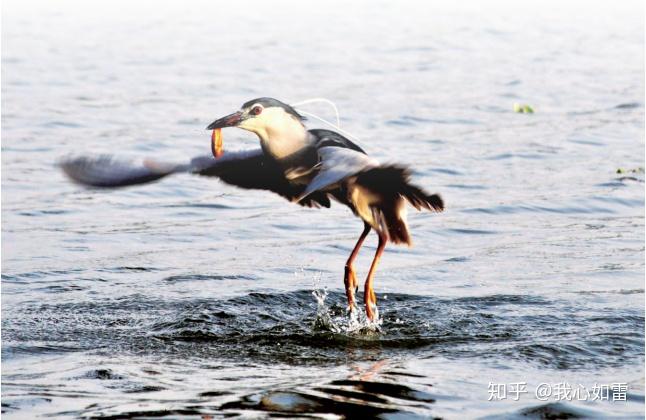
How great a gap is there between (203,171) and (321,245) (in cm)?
341

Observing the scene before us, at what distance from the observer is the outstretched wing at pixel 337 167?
21.4ft

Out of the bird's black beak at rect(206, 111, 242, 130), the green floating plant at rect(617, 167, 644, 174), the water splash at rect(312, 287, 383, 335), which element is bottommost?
the water splash at rect(312, 287, 383, 335)

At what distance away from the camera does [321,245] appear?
418 inches

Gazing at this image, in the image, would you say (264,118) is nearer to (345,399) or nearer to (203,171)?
(203,171)

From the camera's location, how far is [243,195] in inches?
496

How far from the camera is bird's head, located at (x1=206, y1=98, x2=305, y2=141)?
22.1 ft

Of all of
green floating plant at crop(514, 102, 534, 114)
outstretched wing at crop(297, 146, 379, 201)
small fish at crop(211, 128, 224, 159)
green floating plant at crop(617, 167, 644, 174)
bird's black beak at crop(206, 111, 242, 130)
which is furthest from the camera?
green floating plant at crop(514, 102, 534, 114)

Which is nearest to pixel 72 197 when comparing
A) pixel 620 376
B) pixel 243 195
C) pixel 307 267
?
pixel 243 195

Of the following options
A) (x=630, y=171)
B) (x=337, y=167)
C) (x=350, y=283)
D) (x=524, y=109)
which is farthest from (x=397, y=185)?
(x=524, y=109)

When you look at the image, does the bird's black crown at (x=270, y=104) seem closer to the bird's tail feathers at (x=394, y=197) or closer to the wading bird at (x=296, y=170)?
the wading bird at (x=296, y=170)

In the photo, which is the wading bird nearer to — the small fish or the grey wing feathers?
the grey wing feathers

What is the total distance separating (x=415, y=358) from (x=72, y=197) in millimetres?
6030

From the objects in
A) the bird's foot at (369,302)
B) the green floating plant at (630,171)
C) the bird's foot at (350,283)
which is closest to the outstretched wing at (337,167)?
the bird's foot at (350,283)

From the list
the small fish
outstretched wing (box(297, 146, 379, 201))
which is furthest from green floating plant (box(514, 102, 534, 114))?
outstretched wing (box(297, 146, 379, 201))
